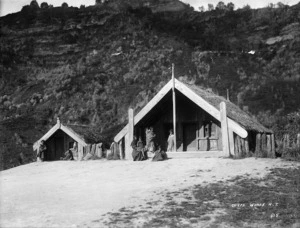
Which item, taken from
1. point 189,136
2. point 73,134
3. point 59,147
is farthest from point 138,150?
point 59,147

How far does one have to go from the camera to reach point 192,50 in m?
72.1

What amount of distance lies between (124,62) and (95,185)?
60103 mm

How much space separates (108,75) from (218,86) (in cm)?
2034

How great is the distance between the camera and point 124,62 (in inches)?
2872

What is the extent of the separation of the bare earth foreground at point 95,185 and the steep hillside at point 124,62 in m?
17.9

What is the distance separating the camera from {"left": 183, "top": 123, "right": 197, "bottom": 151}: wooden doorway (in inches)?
834

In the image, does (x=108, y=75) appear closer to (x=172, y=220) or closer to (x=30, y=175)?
(x=30, y=175)

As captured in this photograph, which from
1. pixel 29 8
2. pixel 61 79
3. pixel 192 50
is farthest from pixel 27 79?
pixel 29 8

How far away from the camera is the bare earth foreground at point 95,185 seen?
33.1 feet

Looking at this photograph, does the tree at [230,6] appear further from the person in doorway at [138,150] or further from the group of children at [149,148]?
the person in doorway at [138,150]

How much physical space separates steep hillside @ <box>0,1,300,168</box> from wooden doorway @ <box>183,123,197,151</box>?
1403cm

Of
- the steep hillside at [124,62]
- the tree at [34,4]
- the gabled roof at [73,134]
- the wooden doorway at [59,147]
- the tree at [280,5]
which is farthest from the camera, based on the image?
the tree at [34,4]

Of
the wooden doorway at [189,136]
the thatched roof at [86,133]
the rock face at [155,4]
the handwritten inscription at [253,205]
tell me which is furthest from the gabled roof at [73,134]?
the rock face at [155,4]

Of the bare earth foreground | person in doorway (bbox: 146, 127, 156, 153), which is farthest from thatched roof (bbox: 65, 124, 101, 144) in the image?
the bare earth foreground
